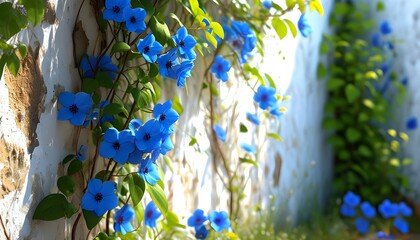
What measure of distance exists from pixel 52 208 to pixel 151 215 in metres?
0.52

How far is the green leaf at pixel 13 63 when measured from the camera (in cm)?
170

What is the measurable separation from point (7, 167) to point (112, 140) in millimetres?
280

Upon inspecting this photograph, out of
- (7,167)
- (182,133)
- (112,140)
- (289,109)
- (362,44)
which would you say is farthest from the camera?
(362,44)

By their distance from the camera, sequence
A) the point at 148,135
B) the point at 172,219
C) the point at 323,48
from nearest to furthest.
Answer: the point at 148,135 → the point at 172,219 → the point at 323,48

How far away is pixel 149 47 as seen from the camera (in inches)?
76.9

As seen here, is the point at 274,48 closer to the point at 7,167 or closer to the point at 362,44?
the point at 362,44

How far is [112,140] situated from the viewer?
1923 mm

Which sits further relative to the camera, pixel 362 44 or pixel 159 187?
pixel 362 44

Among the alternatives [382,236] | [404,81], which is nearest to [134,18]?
[382,236]

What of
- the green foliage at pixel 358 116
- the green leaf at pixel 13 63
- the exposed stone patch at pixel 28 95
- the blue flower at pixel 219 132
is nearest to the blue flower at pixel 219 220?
the blue flower at pixel 219 132

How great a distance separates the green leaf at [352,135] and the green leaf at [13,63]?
2.93 m

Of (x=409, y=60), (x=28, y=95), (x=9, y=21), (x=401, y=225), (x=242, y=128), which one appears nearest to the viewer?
(x=9, y=21)

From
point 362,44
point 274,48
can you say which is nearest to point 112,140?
point 274,48

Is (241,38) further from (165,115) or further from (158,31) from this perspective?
(165,115)
